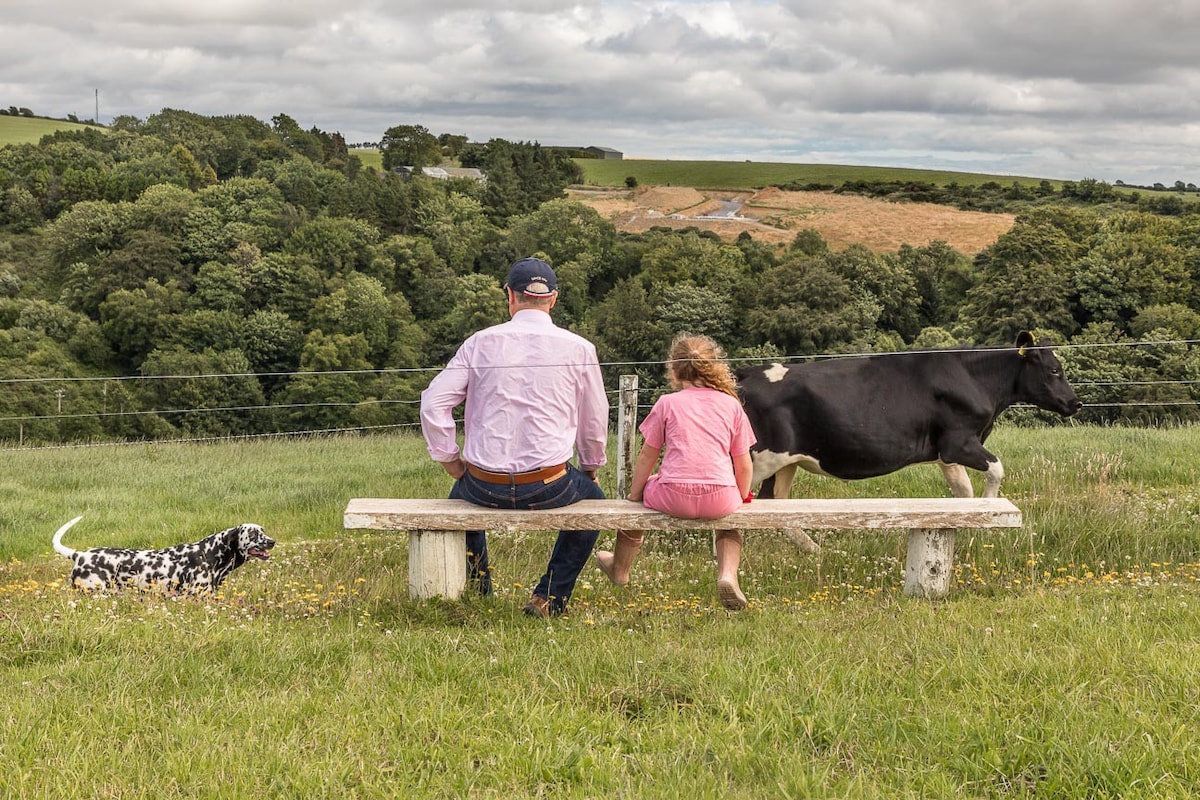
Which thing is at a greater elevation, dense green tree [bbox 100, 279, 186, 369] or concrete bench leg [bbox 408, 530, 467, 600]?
concrete bench leg [bbox 408, 530, 467, 600]

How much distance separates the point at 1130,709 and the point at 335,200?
3831 inches

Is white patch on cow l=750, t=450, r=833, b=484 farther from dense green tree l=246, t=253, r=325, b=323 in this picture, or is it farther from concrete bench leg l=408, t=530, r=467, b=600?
dense green tree l=246, t=253, r=325, b=323

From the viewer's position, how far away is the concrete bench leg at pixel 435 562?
18.8 ft

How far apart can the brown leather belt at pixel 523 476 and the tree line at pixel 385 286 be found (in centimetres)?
2783

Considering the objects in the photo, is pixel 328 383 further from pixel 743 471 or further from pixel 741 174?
pixel 741 174

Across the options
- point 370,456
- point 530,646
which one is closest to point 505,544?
point 530,646

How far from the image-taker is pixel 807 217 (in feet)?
341

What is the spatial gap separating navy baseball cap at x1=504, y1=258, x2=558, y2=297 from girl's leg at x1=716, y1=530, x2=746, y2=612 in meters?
1.74

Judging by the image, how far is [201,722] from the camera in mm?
3775

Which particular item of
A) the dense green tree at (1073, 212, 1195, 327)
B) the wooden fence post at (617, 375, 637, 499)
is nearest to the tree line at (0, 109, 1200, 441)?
the dense green tree at (1073, 212, 1195, 327)

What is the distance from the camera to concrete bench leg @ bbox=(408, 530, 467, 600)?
572 centimetres

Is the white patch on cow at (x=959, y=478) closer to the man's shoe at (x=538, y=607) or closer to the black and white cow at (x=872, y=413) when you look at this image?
the black and white cow at (x=872, y=413)

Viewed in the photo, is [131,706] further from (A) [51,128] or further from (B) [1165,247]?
(A) [51,128]

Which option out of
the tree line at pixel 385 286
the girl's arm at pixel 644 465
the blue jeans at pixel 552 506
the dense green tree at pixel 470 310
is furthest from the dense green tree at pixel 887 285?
the blue jeans at pixel 552 506
